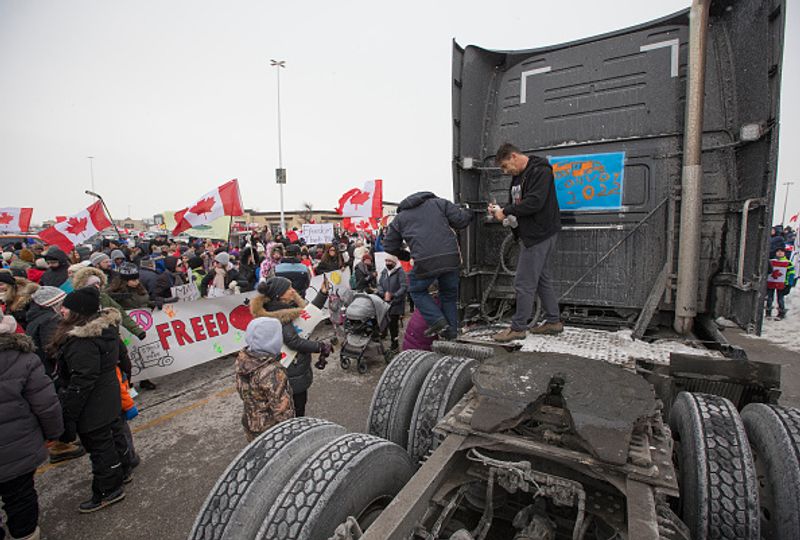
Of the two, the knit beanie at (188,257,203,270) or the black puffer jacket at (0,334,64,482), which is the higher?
the knit beanie at (188,257,203,270)

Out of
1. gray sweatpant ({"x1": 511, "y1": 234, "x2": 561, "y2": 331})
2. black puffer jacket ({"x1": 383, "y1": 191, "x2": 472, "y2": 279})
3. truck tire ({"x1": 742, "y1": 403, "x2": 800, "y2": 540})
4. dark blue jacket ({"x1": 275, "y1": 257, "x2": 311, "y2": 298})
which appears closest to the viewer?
truck tire ({"x1": 742, "y1": 403, "x2": 800, "y2": 540})

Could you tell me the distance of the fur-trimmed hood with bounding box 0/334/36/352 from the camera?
261 centimetres

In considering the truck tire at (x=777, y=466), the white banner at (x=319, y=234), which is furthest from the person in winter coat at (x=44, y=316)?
the white banner at (x=319, y=234)

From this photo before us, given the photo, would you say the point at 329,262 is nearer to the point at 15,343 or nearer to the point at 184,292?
the point at 184,292

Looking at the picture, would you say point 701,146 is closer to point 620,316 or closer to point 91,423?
point 620,316

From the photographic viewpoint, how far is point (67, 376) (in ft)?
10.4

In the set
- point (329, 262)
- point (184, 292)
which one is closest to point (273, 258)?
point (329, 262)

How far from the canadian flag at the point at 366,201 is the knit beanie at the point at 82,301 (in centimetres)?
970

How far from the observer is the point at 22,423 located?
2.67 m

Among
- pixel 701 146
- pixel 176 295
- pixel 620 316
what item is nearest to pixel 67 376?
pixel 176 295

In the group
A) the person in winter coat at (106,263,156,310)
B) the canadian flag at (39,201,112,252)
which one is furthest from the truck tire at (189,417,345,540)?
the canadian flag at (39,201,112,252)

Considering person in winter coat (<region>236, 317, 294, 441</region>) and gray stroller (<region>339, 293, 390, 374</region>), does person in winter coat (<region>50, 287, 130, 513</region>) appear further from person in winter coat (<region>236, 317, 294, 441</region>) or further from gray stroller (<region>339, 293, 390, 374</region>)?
gray stroller (<region>339, 293, 390, 374</region>)

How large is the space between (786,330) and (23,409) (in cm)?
1146

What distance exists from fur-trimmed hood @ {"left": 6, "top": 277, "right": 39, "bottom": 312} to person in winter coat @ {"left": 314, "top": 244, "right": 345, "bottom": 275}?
5.89 m
